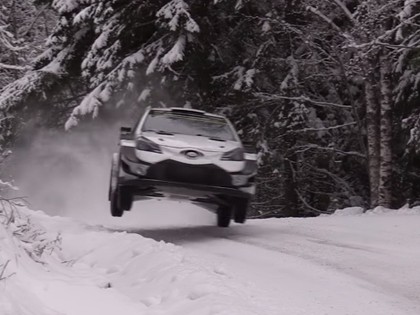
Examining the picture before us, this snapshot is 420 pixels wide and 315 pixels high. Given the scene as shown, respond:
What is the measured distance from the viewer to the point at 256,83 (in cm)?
1823

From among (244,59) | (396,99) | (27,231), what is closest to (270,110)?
(244,59)

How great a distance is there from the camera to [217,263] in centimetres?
732

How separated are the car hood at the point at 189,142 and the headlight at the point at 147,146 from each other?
65 millimetres

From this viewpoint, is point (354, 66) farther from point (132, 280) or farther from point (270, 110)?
point (132, 280)

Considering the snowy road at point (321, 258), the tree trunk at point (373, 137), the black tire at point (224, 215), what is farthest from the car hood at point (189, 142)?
the tree trunk at point (373, 137)

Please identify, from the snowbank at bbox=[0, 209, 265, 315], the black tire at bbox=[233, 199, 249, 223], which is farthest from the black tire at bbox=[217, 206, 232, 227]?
the snowbank at bbox=[0, 209, 265, 315]

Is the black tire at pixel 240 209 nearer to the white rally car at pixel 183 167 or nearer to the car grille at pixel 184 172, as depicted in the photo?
the white rally car at pixel 183 167

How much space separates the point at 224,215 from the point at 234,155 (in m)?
1.91

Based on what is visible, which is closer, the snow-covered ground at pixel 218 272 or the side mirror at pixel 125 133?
the snow-covered ground at pixel 218 272

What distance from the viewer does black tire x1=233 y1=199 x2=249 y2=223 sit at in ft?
31.5

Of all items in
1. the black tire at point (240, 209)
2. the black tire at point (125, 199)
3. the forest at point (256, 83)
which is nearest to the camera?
the black tire at point (125, 199)

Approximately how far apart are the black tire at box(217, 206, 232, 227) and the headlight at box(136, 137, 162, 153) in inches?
88.3

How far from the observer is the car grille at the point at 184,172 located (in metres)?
8.87

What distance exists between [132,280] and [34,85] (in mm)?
13574
